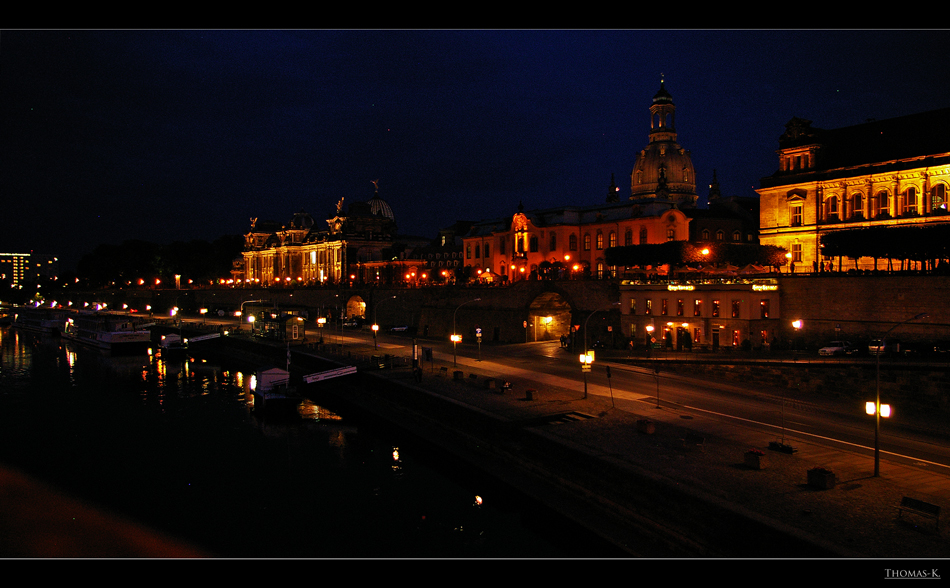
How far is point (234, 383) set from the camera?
60656mm

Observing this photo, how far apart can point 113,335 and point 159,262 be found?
86.2 metres

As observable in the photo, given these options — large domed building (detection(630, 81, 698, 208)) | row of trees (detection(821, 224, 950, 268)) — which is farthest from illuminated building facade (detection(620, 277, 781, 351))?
large domed building (detection(630, 81, 698, 208))

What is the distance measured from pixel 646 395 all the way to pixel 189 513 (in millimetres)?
24210

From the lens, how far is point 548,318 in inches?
2606

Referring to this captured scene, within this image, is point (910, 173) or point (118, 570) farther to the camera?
point (910, 173)

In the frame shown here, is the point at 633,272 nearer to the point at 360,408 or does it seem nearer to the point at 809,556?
the point at 360,408

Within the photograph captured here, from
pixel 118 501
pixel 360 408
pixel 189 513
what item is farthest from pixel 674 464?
pixel 360 408

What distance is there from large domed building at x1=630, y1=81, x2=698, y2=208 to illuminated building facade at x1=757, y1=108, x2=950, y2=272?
139 feet

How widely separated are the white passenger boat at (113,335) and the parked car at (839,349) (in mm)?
85135

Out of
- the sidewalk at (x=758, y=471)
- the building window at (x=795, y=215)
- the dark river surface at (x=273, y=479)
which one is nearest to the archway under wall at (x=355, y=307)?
the dark river surface at (x=273, y=479)

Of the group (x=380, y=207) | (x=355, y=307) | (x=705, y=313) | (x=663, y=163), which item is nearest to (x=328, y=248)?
(x=380, y=207)

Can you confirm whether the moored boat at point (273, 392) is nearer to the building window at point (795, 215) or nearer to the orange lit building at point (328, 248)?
the building window at point (795, 215)

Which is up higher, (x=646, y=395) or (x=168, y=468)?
(x=646, y=395)

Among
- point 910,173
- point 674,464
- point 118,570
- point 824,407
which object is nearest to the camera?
point 118,570
